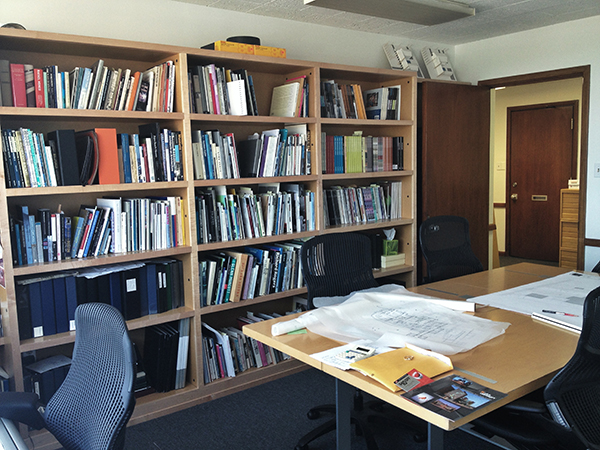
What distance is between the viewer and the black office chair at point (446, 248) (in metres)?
3.18

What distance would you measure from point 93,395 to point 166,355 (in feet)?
5.37

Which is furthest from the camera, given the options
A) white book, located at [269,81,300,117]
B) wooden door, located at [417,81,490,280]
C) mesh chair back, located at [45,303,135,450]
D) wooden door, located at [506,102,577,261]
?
wooden door, located at [506,102,577,261]

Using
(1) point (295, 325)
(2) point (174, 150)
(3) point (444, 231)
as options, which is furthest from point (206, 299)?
(3) point (444, 231)

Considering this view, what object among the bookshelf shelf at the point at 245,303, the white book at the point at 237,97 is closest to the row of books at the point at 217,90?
the white book at the point at 237,97

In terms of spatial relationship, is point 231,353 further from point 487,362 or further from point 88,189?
point 487,362

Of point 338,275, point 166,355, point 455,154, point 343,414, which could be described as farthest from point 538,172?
point 343,414

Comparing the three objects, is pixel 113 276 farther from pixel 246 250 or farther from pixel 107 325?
pixel 107 325

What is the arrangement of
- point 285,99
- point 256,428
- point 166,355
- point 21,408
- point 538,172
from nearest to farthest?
point 21,408 < point 256,428 < point 166,355 < point 285,99 < point 538,172

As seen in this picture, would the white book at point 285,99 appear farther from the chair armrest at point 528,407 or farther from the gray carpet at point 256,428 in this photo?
the chair armrest at point 528,407

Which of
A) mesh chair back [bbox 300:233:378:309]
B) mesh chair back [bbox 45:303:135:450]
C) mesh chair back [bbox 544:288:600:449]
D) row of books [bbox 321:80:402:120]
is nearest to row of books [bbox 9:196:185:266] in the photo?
mesh chair back [bbox 300:233:378:309]

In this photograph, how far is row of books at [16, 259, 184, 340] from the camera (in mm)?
2691

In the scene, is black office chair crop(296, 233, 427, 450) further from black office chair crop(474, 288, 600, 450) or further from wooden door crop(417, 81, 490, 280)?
wooden door crop(417, 81, 490, 280)

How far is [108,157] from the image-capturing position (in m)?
2.83

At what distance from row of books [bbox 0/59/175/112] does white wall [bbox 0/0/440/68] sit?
0.97 ft
